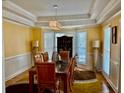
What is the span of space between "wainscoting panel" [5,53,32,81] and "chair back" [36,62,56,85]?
248cm

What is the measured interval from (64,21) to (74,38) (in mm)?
1870

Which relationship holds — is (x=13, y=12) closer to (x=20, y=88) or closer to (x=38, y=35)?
(x=20, y=88)

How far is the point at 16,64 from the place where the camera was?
→ 6.91 meters

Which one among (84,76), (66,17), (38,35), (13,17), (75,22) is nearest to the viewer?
(13,17)

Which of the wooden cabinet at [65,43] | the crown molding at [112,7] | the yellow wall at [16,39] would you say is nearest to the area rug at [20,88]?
the yellow wall at [16,39]

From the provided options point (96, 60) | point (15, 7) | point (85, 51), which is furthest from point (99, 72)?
point (15, 7)

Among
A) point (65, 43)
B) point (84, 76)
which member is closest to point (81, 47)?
point (65, 43)

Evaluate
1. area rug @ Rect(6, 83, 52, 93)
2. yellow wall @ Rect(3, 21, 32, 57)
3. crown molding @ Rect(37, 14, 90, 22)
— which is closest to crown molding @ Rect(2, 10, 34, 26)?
yellow wall @ Rect(3, 21, 32, 57)

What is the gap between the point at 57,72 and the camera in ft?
12.8

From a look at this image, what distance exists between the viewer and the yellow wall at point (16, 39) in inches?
235

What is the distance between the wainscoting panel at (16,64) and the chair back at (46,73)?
2484 mm

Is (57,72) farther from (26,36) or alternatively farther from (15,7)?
(26,36)

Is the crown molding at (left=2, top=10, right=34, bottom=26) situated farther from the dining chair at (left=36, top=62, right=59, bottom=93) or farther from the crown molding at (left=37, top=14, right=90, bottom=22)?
the dining chair at (left=36, top=62, right=59, bottom=93)

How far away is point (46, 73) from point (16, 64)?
11.8 feet
